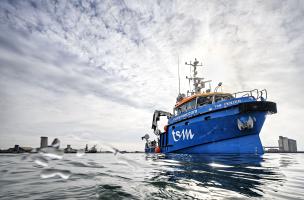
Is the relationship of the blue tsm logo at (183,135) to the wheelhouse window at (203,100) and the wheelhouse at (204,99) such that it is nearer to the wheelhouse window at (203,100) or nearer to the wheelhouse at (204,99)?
the wheelhouse at (204,99)

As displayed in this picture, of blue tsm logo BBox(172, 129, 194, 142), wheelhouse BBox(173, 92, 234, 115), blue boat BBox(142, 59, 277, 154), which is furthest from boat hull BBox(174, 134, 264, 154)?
wheelhouse BBox(173, 92, 234, 115)

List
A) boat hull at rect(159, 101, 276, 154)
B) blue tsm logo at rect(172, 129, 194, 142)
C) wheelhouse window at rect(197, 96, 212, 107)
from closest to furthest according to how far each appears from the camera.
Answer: boat hull at rect(159, 101, 276, 154) < blue tsm logo at rect(172, 129, 194, 142) < wheelhouse window at rect(197, 96, 212, 107)

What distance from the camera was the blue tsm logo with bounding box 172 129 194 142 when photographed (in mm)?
14047

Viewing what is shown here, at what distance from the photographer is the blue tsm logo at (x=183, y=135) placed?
14.0m

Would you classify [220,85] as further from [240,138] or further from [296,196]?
[296,196]

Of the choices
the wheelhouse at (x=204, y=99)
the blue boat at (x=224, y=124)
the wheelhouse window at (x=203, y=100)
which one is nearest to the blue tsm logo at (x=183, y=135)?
the blue boat at (x=224, y=124)

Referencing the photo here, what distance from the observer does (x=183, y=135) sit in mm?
14758

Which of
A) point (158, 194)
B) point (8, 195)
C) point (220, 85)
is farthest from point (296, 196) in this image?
point (220, 85)

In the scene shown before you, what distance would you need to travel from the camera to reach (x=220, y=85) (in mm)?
15086

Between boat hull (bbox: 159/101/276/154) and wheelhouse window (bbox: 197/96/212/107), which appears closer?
boat hull (bbox: 159/101/276/154)

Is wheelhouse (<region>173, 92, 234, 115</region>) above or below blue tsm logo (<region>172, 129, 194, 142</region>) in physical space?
above

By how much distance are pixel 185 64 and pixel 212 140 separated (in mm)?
11212

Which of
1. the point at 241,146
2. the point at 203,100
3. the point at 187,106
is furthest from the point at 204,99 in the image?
the point at 241,146

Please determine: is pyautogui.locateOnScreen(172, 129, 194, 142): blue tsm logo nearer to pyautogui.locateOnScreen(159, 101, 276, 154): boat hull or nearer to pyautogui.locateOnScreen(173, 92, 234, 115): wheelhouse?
pyautogui.locateOnScreen(159, 101, 276, 154): boat hull
